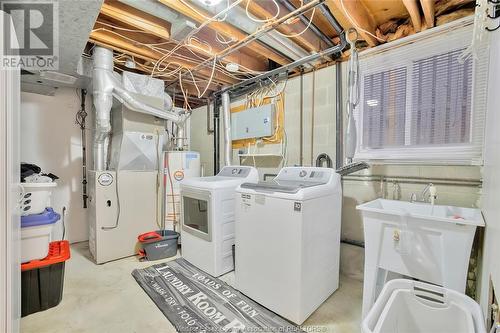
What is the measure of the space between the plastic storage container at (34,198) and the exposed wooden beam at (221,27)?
68.8 inches

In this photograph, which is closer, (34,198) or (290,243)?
(290,243)

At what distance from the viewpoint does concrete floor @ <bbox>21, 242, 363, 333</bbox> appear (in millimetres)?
1691

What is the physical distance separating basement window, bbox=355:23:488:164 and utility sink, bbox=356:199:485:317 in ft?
1.65

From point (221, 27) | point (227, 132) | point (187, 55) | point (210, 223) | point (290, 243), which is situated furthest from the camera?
point (227, 132)

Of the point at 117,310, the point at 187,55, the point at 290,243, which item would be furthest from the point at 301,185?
the point at 187,55

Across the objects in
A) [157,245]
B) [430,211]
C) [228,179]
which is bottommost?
[157,245]

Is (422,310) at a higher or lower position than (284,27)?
lower

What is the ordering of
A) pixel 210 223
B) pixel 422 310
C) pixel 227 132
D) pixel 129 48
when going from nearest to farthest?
pixel 422 310
pixel 210 223
pixel 129 48
pixel 227 132

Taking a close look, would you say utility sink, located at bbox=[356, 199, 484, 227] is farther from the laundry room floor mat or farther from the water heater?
the water heater

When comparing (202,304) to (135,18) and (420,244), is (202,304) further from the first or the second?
(135,18)

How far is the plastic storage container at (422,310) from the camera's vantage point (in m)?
1.06

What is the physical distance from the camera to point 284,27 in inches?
79.5

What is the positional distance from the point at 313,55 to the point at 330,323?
2.46 m

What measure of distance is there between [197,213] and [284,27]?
206cm
